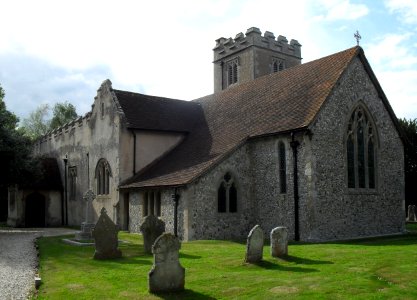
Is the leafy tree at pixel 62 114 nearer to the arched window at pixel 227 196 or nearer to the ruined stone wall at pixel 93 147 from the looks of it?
the ruined stone wall at pixel 93 147

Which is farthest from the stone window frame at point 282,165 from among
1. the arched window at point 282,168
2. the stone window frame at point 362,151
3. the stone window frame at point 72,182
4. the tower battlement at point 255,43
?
the tower battlement at point 255,43

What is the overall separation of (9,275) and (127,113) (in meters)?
16.4

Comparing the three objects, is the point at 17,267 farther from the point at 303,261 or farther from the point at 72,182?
the point at 72,182

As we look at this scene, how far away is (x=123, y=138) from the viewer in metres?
28.3

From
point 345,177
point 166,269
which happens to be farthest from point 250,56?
point 166,269

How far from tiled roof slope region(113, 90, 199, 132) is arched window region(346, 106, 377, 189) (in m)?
10.9

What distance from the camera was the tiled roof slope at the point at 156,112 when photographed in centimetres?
2908

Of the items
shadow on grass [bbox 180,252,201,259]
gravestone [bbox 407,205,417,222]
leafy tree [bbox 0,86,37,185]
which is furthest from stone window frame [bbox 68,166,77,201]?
gravestone [bbox 407,205,417,222]

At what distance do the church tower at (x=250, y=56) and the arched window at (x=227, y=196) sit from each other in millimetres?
22146

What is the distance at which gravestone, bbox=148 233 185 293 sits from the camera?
35.4 feet

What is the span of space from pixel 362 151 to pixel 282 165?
438 centimetres

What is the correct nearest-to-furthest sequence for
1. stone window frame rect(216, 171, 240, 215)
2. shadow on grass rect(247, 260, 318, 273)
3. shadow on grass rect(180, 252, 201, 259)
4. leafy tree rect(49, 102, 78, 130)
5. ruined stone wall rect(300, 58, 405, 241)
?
shadow on grass rect(247, 260, 318, 273) < shadow on grass rect(180, 252, 201, 259) < ruined stone wall rect(300, 58, 405, 241) < stone window frame rect(216, 171, 240, 215) < leafy tree rect(49, 102, 78, 130)

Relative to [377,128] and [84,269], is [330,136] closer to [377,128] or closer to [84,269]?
[377,128]

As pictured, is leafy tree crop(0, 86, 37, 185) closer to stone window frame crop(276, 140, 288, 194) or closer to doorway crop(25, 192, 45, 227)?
doorway crop(25, 192, 45, 227)
